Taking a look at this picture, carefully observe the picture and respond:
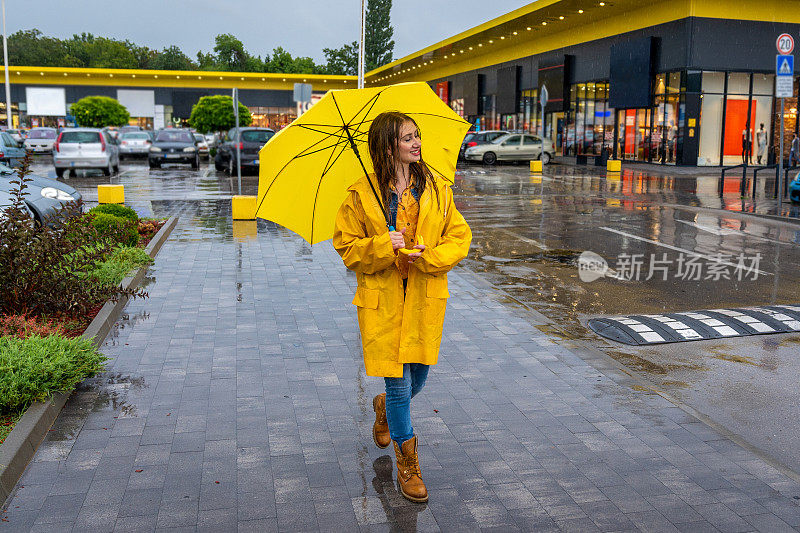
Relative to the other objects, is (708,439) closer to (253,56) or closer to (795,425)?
(795,425)

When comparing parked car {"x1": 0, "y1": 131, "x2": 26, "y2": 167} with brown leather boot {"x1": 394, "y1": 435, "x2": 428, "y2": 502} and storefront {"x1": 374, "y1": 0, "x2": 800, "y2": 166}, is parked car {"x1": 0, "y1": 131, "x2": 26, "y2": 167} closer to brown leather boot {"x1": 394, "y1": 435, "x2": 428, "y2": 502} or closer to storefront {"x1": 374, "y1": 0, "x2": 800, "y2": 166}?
storefront {"x1": 374, "y1": 0, "x2": 800, "y2": 166}

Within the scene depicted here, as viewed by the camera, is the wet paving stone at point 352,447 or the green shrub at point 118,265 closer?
the wet paving stone at point 352,447

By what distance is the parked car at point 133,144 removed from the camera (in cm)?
4272

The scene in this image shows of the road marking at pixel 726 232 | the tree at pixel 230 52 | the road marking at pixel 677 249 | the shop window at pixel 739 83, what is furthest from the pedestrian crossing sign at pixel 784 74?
the tree at pixel 230 52

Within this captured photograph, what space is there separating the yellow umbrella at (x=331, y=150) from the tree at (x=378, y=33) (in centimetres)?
10736

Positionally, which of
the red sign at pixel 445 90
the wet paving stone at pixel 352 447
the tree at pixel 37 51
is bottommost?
the wet paving stone at pixel 352 447

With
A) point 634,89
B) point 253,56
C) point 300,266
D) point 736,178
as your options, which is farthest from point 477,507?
point 253,56

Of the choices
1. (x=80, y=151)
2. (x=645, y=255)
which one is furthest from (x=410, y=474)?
(x=80, y=151)

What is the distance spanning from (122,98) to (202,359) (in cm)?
7278

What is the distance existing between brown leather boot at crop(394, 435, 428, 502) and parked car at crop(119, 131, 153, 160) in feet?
134

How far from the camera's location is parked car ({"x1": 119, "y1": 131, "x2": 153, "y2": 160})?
42719 mm

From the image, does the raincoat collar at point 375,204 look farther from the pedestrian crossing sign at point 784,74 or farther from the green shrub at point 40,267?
the pedestrian crossing sign at point 784,74

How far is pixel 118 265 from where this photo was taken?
31.1 feet

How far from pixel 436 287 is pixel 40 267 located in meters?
4.43
